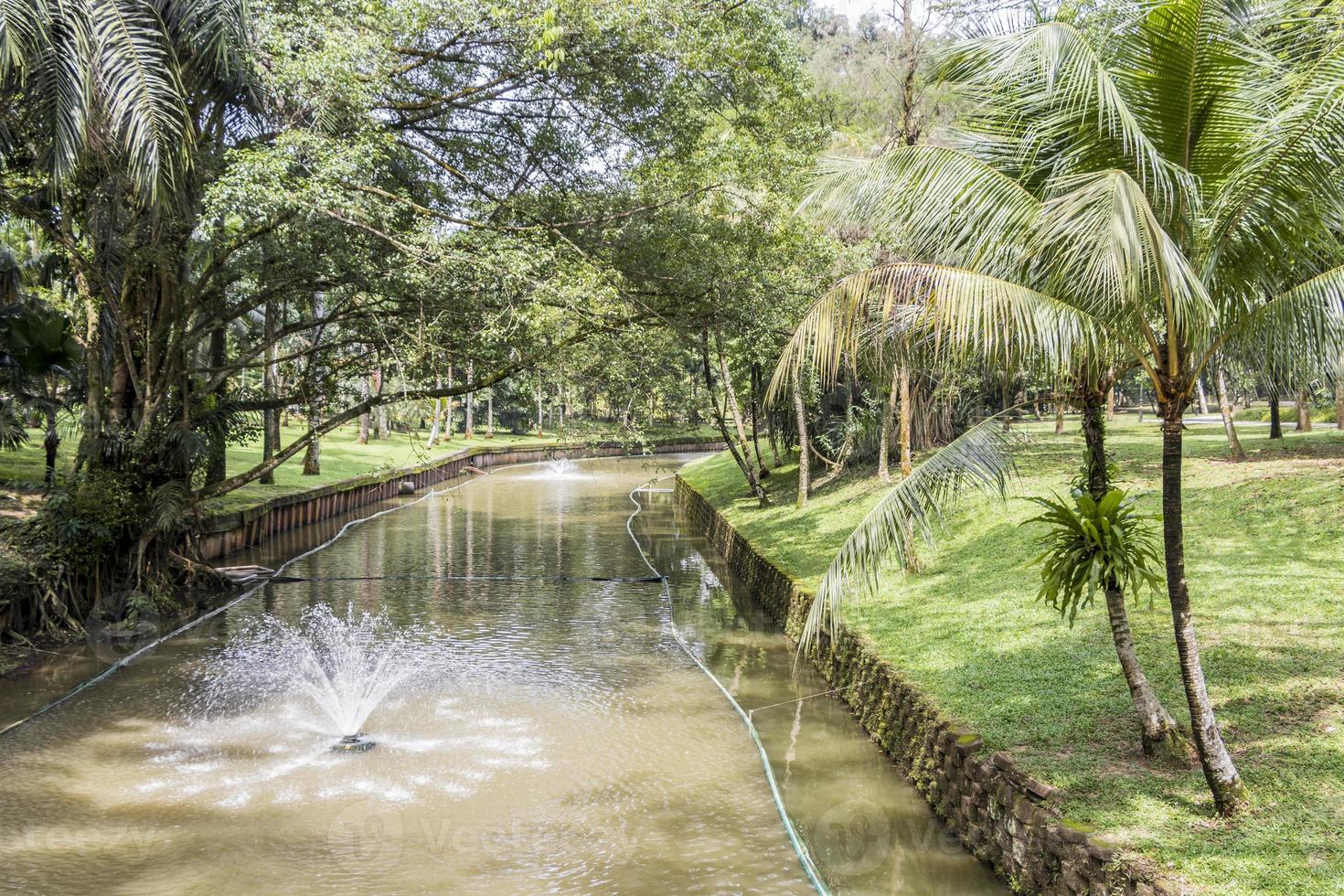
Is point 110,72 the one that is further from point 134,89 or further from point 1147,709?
point 1147,709

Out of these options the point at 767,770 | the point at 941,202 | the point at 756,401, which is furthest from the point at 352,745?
the point at 756,401

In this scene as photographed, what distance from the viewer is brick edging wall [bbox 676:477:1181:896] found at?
4938mm

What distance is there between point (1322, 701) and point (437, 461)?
31484 mm

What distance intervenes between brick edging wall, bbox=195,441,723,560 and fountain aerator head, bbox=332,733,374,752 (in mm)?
6747

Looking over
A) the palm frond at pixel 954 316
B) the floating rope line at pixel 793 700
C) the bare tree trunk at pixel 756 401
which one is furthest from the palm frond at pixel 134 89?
the bare tree trunk at pixel 756 401

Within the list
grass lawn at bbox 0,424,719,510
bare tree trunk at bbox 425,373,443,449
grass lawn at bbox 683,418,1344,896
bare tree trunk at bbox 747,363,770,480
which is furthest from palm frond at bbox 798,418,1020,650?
bare tree trunk at bbox 747,363,770,480

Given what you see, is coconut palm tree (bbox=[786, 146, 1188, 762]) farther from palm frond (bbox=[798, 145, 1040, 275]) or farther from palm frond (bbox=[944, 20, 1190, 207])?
palm frond (bbox=[944, 20, 1190, 207])

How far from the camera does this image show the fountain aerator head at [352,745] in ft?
28.4

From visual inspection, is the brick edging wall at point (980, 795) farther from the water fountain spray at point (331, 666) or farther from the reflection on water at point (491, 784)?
the water fountain spray at point (331, 666)

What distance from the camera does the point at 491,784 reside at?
787 cm

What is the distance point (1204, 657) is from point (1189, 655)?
6.84ft

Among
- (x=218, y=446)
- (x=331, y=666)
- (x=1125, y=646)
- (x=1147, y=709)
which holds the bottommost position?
(x=331, y=666)

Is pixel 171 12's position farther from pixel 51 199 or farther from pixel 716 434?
pixel 716 434

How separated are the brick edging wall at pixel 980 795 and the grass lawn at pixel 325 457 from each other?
6416 mm
